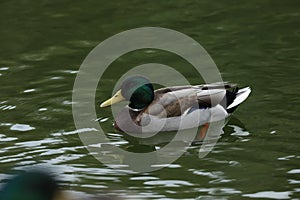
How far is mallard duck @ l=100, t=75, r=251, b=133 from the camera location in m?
10.2

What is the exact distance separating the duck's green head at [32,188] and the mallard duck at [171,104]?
488 cm

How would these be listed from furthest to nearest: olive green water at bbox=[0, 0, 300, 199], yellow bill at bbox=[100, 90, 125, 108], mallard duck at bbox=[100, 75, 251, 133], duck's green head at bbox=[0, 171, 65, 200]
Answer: yellow bill at bbox=[100, 90, 125, 108]
mallard duck at bbox=[100, 75, 251, 133]
olive green water at bbox=[0, 0, 300, 199]
duck's green head at bbox=[0, 171, 65, 200]

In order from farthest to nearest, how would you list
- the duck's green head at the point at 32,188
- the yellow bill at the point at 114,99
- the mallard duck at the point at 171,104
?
the yellow bill at the point at 114,99 → the mallard duck at the point at 171,104 → the duck's green head at the point at 32,188

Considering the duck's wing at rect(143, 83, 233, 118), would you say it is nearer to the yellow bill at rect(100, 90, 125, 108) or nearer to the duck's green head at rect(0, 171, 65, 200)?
the yellow bill at rect(100, 90, 125, 108)

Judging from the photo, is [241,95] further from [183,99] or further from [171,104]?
[171,104]

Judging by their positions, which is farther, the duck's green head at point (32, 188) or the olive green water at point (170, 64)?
the olive green water at point (170, 64)

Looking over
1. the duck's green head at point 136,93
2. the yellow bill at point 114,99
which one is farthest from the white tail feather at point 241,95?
the yellow bill at point 114,99

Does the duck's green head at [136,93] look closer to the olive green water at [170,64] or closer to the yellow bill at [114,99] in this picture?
the yellow bill at [114,99]

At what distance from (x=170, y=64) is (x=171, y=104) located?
5.28ft

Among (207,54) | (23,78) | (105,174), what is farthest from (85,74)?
(105,174)

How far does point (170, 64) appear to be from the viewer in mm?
11734

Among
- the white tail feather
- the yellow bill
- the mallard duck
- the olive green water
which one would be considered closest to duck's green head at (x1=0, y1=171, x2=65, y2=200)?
the olive green water

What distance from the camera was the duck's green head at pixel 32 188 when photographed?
512 cm

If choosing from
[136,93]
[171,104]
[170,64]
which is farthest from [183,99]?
[170,64]
